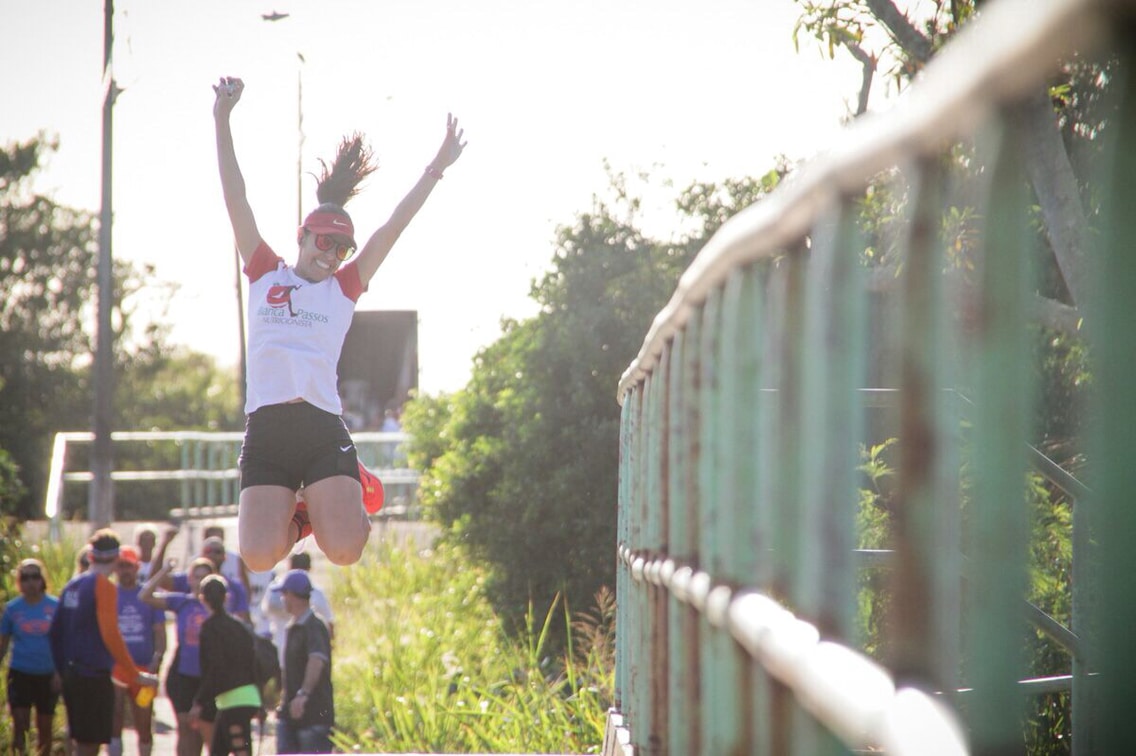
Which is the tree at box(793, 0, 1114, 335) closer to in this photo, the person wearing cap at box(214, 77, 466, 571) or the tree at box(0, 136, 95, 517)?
the person wearing cap at box(214, 77, 466, 571)

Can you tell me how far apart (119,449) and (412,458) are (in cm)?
2700

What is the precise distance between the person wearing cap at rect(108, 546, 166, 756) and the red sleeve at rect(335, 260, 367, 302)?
Answer: 18.0 feet

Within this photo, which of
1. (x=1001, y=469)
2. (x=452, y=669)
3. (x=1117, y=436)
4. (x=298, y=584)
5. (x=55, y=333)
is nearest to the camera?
(x=1117, y=436)

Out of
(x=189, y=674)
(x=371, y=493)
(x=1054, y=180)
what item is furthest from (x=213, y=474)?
(x=1054, y=180)

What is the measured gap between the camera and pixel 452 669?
37.6 feet

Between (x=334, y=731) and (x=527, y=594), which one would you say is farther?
(x=527, y=594)

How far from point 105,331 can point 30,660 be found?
7.96 meters

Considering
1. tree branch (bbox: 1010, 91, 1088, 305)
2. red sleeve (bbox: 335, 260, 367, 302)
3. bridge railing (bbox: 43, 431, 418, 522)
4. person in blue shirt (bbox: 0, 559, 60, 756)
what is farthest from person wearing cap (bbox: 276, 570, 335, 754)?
bridge railing (bbox: 43, 431, 418, 522)

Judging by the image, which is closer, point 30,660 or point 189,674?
point 189,674

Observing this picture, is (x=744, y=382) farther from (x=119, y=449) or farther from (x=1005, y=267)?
(x=119, y=449)

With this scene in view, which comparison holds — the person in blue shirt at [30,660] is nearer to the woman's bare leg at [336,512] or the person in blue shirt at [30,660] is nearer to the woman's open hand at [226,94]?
the woman's bare leg at [336,512]

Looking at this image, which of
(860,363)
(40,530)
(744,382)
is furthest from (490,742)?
(40,530)

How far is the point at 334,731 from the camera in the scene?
979 cm

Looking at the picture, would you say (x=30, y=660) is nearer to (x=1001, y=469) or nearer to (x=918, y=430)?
(x=918, y=430)
